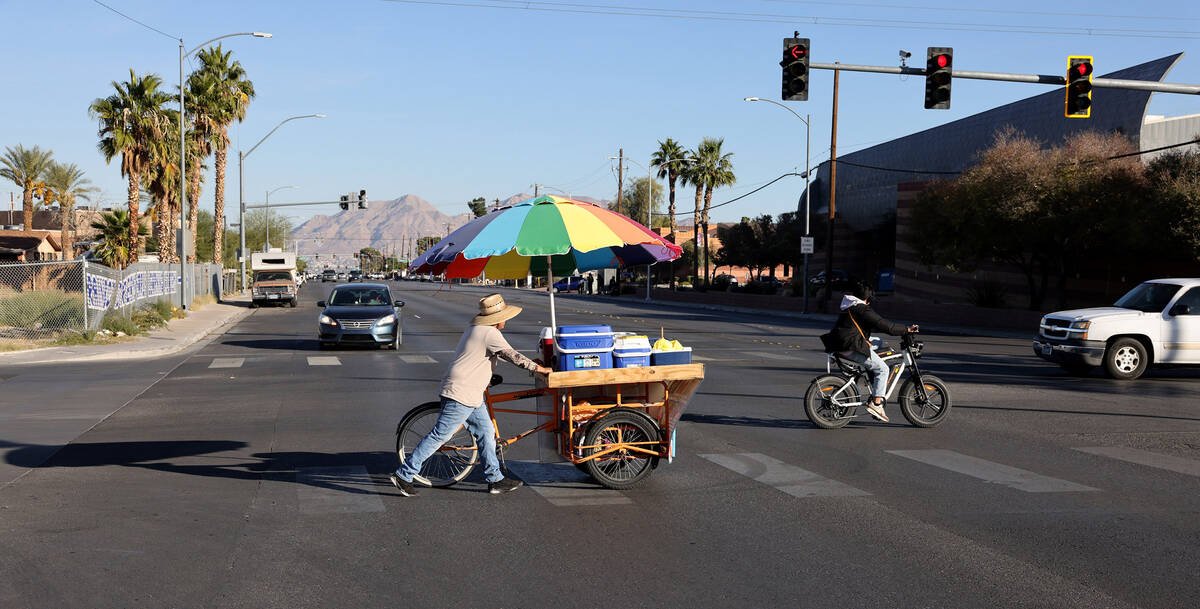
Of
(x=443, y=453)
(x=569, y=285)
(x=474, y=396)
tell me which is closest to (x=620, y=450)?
(x=474, y=396)

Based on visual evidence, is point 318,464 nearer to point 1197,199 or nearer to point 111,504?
point 111,504

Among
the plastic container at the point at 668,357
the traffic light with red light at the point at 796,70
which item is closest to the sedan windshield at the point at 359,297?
the traffic light with red light at the point at 796,70

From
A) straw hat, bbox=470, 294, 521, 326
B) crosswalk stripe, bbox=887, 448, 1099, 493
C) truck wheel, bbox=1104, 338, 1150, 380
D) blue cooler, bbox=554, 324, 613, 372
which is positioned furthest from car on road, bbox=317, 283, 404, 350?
blue cooler, bbox=554, 324, 613, 372

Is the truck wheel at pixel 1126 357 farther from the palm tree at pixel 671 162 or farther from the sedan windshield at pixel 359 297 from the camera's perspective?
the palm tree at pixel 671 162

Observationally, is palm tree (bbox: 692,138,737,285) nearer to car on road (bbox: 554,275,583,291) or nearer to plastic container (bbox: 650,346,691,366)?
car on road (bbox: 554,275,583,291)

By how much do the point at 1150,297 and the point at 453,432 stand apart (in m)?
15.7

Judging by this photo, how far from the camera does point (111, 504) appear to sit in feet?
26.0

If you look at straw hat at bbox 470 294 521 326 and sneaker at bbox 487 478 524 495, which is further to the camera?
sneaker at bbox 487 478 524 495

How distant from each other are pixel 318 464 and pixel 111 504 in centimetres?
204

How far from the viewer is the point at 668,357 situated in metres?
8.45

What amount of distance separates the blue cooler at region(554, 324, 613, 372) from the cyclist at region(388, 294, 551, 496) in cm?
18

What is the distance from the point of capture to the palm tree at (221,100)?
180 ft

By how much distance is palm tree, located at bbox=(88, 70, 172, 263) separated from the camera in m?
45.1

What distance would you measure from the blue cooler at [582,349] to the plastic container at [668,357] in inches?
16.0
